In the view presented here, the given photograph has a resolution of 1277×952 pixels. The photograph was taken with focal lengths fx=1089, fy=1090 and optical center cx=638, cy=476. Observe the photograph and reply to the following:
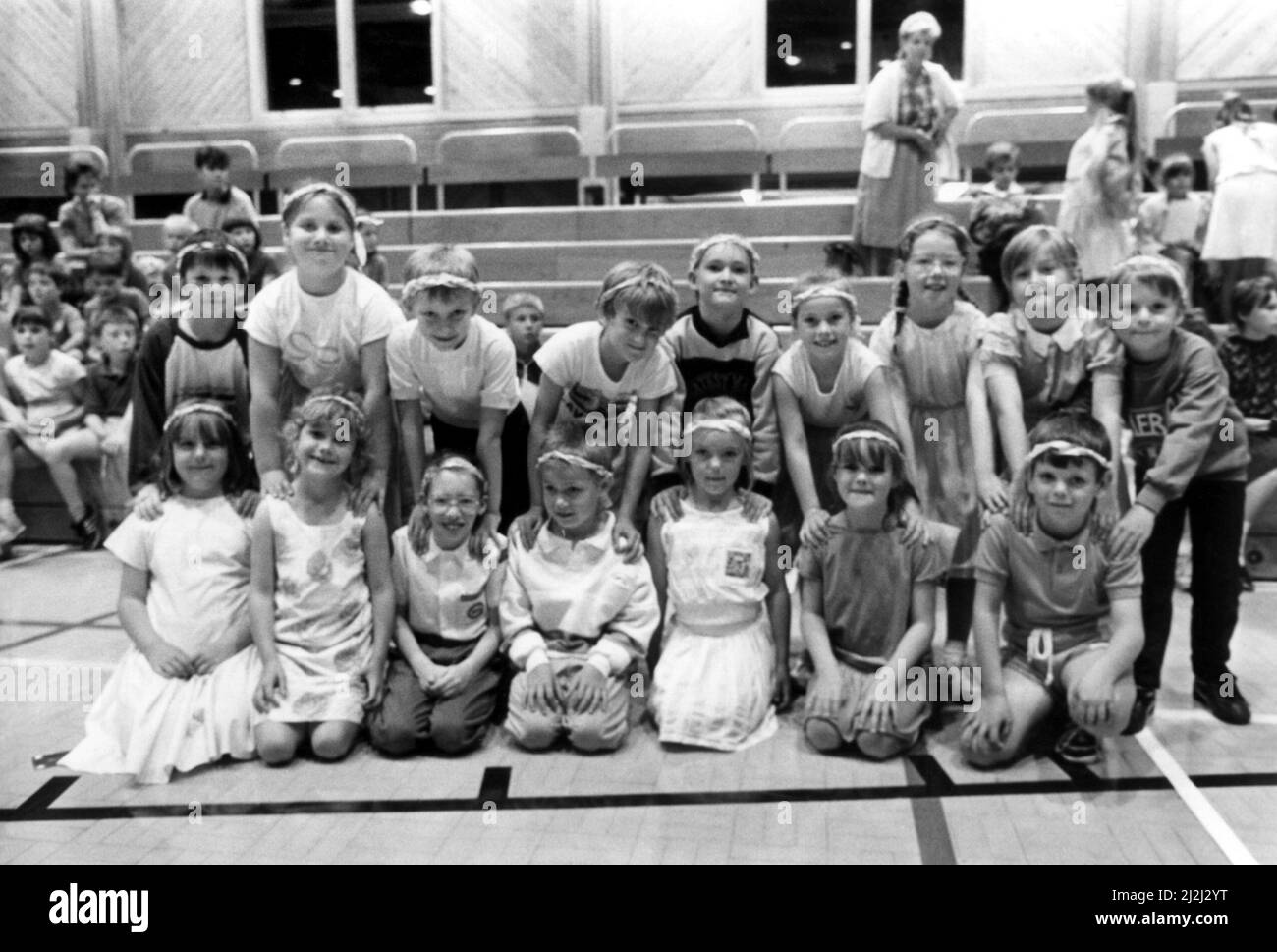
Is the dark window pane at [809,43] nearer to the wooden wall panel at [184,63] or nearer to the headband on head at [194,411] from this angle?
the wooden wall panel at [184,63]

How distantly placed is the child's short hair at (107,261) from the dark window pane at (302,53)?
423cm

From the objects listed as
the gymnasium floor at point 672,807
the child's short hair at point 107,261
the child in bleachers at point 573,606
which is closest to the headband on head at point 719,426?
the child in bleachers at point 573,606

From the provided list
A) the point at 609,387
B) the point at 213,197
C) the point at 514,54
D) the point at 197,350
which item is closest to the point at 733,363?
the point at 609,387

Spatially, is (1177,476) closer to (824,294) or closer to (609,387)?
(824,294)

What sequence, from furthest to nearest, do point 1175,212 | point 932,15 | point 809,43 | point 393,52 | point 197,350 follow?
point 393,52 → point 809,43 → point 932,15 → point 1175,212 → point 197,350

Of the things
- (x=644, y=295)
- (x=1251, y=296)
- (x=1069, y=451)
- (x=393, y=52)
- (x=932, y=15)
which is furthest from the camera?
(x=393, y=52)

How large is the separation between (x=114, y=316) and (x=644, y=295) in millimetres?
3271

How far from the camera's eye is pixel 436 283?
2.57 metres

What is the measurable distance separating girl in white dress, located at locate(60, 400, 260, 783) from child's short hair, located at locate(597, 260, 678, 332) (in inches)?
39.2

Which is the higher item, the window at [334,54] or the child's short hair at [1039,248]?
the window at [334,54]

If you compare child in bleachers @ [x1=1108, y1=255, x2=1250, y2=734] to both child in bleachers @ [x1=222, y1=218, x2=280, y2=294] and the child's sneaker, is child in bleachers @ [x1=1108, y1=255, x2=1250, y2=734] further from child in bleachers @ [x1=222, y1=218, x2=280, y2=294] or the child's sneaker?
child in bleachers @ [x1=222, y1=218, x2=280, y2=294]

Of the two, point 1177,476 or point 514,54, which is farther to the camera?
point 514,54

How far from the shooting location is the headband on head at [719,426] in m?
2.66
